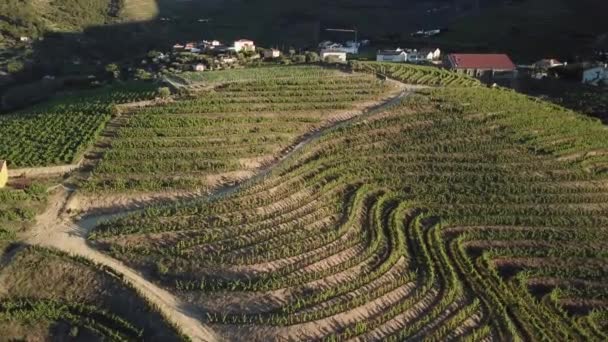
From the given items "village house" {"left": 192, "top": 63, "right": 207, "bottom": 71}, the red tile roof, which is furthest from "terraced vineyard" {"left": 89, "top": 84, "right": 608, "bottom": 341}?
the red tile roof

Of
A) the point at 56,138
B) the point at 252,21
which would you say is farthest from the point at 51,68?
the point at 56,138

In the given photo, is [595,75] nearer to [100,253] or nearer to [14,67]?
[100,253]

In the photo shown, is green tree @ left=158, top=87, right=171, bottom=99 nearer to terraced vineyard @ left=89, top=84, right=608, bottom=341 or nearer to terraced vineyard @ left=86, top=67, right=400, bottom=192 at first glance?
terraced vineyard @ left=86, top=67, right=400, bottom=192

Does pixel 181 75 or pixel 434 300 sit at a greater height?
pixel 181 75

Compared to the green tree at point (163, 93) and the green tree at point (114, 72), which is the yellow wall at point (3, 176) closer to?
the green tree at point (163, 93)

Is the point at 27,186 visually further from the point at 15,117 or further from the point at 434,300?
the point at 434,300

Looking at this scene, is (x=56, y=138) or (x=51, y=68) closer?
(x=56, y=138)

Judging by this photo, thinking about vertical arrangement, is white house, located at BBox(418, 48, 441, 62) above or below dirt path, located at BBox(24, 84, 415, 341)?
above
